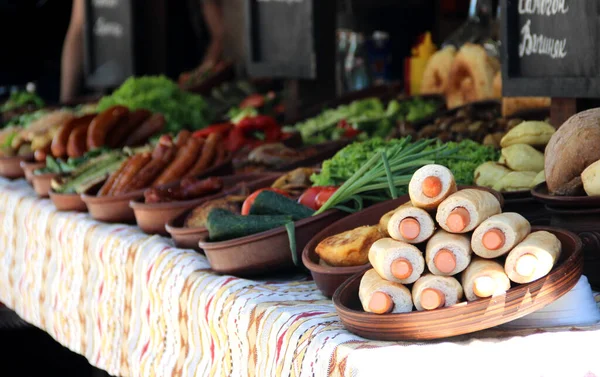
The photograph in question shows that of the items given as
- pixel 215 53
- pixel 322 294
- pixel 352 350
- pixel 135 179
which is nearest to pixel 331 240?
pixel 322 294

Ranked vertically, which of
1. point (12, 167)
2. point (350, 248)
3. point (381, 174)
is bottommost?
point (12, 167)

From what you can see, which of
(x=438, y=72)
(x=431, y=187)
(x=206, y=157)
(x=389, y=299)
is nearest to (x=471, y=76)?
(x=438, y=72)

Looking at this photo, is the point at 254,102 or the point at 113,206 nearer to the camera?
the point at 113,206

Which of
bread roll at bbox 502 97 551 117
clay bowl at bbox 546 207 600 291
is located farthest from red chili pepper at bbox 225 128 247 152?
clay bowl at bbox 546 207 600 291

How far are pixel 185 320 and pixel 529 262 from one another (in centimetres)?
113

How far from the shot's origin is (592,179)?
1920 millimetres

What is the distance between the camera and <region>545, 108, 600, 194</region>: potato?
79.8 inches

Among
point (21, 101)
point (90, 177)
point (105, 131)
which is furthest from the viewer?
point (21, 101)

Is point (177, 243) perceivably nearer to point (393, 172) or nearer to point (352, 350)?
point (393, 172)

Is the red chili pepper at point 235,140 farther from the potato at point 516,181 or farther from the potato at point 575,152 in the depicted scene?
the potato at point 575,152

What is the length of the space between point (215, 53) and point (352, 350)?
6713mm

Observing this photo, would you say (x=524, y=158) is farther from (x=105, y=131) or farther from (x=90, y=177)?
(x=105, y=131)

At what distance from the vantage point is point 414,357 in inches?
61.9

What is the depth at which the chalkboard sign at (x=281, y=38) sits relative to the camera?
4582mm
